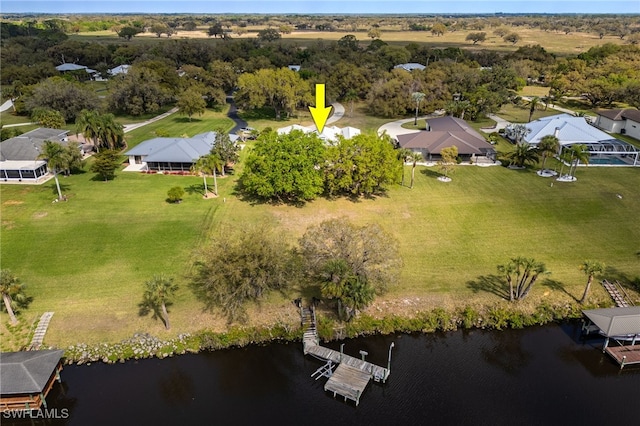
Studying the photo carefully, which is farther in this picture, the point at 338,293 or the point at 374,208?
the point at 374,208

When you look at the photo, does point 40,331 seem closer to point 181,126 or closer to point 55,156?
point 55,156

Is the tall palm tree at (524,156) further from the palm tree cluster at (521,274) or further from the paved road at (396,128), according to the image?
the palm tree cluster at (521,274)

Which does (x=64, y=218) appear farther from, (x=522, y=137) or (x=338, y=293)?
(x=522, y=137)

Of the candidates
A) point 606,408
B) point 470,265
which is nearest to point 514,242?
point 470,265

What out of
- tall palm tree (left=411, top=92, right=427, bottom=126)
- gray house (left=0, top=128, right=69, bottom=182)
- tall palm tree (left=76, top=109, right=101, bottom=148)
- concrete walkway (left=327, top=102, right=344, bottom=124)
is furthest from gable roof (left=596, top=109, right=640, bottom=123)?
gray house (left=0, top=128, right=69, bottom=182)

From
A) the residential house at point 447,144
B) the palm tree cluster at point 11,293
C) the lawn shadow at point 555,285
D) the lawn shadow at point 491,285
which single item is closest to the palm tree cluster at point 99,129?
the palm tree cluster at point 11,293

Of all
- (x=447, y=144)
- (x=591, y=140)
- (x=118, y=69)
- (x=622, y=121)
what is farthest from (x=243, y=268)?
(x=118, y=69)
